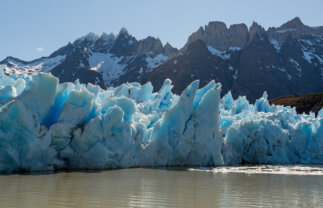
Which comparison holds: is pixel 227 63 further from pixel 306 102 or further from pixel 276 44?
pixel 306 102

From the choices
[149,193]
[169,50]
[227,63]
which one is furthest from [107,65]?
[149,193]

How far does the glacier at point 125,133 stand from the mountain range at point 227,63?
67.2 metres

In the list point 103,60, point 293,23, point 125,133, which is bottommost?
point 125,133

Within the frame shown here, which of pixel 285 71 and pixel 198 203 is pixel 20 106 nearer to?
pixel 198 203

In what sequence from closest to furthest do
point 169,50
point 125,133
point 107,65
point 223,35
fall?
point 125,133 < point 223,35 < point 169,50 < point 107,65

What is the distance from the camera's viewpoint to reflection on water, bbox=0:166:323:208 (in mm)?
7500

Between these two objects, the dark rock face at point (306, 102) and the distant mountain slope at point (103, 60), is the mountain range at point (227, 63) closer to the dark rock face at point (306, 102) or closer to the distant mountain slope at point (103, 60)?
the distant mountain slope at point (103, 60)

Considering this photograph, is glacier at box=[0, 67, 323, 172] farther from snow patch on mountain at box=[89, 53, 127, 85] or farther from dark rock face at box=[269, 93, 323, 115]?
snow patch on mountain at box=[89, 53, 127, 85]

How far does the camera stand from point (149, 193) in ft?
29.1

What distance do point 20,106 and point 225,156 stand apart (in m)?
11.3

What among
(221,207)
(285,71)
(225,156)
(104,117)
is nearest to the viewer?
(221,207)

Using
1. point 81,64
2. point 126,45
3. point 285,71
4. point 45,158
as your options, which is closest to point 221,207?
point 45,158

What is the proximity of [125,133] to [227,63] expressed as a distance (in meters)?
88.2

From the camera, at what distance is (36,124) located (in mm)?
13414
